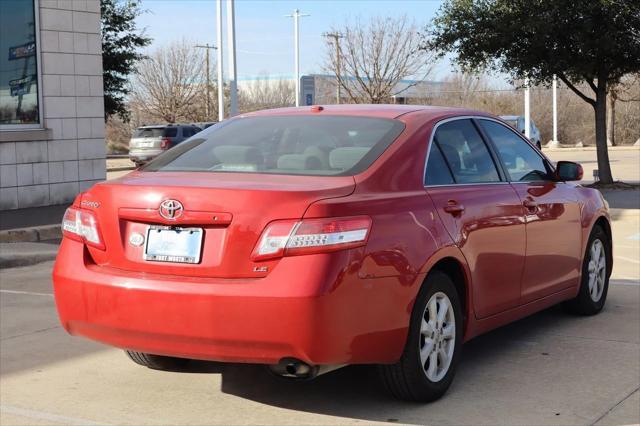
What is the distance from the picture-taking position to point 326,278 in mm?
4164

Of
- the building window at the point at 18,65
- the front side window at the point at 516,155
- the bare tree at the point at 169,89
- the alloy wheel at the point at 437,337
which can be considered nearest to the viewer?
the alloy wheel at the point at 437,337

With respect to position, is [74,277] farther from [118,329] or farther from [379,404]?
[379,404]

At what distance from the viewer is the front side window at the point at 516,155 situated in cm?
606

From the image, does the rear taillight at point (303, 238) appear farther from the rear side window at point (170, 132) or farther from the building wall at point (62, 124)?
the rear side window at point (170, 132)

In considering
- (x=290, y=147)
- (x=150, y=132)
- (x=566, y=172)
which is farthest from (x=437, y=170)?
(x=150, y=132)

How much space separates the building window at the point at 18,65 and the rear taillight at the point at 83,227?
9564 millimetres

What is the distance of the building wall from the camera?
1383 cm

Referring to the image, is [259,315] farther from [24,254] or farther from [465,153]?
[24,254]

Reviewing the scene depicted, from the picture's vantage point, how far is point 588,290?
6.95m

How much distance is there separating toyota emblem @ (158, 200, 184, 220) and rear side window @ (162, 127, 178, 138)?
1181 inches

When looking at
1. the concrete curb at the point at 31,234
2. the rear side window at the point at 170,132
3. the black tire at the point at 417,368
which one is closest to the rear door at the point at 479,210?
the black tire at the point at 417,368

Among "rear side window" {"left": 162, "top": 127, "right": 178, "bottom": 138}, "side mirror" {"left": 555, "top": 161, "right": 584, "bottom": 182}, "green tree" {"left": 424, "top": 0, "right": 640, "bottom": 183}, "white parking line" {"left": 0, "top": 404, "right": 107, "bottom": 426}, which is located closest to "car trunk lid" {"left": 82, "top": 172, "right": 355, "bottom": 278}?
"white parking line" {"left": 0, "top": 404, "right": 107, "bottom": 426}

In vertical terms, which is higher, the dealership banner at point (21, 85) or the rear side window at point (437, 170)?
the dealership banner at point (21, 85)

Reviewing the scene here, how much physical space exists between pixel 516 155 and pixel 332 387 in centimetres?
216
